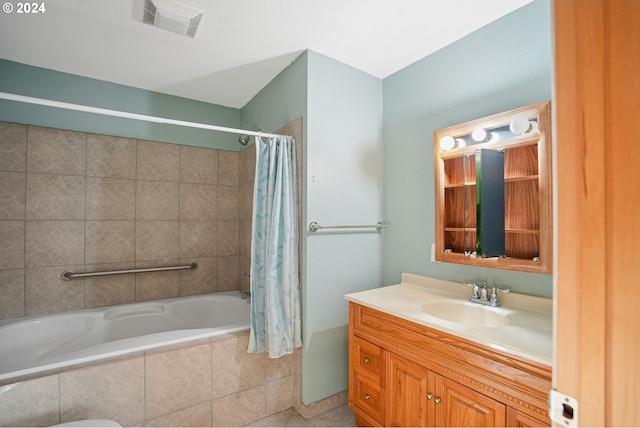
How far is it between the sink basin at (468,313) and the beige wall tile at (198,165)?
7.73 feet

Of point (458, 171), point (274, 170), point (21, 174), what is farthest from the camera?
point (21, 174)

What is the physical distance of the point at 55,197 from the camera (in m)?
2.21

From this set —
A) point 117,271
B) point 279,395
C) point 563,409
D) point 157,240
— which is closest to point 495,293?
point 563,409

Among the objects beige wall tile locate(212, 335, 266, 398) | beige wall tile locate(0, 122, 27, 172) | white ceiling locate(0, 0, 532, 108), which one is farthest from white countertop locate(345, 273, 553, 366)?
beige wall tile locate(0, 122, 27, 172)

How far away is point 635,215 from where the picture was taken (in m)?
0.42

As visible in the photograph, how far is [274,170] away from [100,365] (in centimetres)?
145

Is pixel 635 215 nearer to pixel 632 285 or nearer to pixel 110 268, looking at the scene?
pixel 632 285

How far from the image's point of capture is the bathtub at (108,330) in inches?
60.3

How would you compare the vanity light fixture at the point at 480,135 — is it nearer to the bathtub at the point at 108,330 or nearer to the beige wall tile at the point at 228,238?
the bathtub at the point at 108,330

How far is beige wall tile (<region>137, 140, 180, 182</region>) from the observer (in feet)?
8.38

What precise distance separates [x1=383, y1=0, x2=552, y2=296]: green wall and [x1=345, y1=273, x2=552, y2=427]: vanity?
165 mm

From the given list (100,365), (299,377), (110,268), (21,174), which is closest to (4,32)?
(21,174)

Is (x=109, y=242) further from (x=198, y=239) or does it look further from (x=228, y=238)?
(x=228, y=238)

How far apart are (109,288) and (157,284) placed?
36cm
